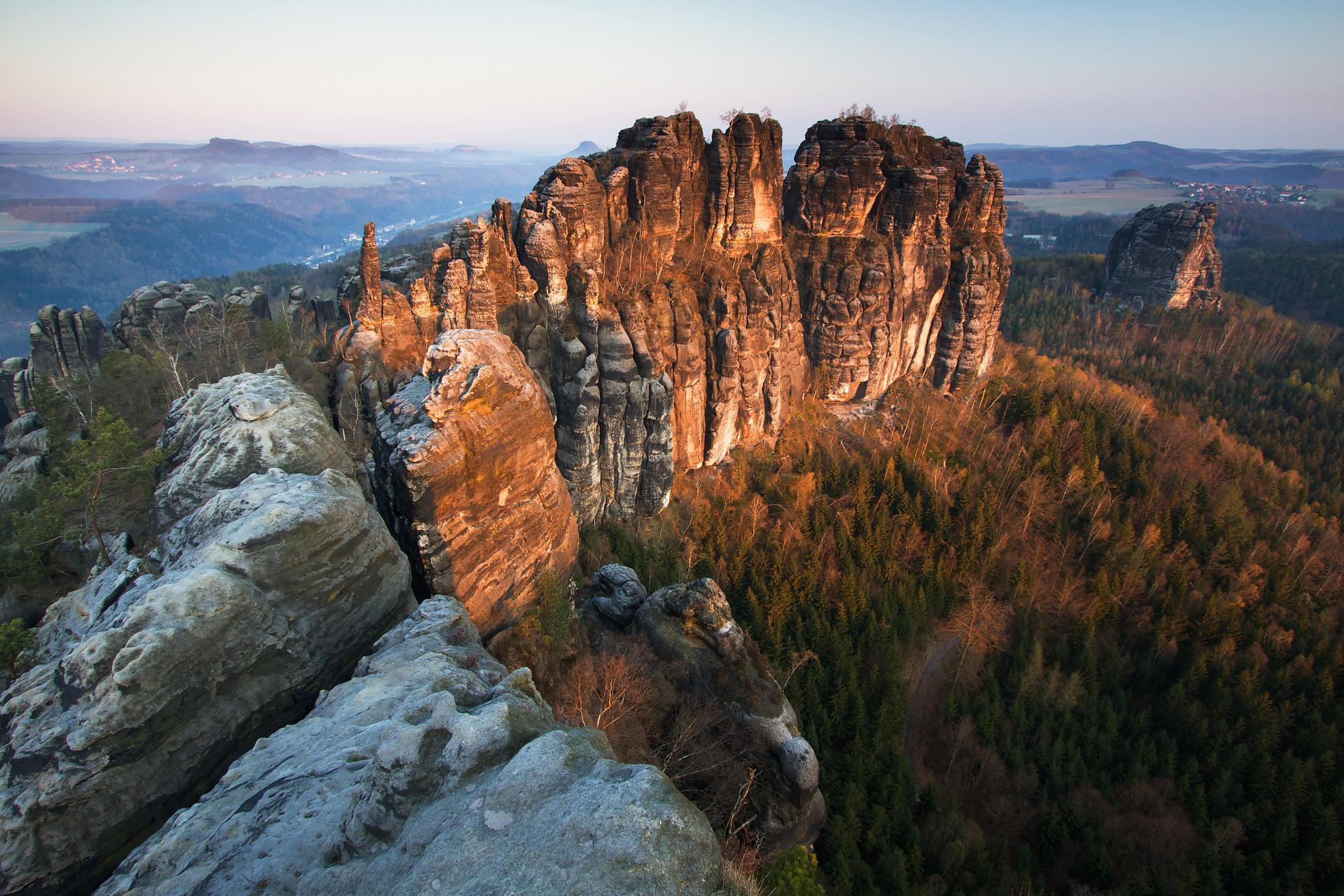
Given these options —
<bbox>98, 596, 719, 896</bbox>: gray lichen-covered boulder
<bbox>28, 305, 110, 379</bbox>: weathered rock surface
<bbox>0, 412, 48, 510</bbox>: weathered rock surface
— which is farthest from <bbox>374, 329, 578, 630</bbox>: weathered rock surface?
<bbox>28, 305, 110, 379</bbox>: weathered rock surface

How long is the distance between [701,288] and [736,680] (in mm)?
28045

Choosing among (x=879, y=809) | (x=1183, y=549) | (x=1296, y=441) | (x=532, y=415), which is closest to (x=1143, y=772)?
(x=879, y=809)

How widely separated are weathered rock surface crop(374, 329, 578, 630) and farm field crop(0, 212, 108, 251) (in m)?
189

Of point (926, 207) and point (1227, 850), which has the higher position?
point (926, 207)

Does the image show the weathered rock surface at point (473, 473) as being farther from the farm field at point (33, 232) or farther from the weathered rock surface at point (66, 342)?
the farm field at point (33, 232)

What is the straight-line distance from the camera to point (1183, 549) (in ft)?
121

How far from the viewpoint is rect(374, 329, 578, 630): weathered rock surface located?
19.2 metres

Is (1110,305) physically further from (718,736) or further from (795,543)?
(718,736)

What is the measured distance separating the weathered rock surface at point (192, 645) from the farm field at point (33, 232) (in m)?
190

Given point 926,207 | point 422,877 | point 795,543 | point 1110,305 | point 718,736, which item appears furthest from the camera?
point 1110,305

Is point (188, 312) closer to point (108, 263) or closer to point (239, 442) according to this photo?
point (239, 442)

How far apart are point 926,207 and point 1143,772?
128 feet

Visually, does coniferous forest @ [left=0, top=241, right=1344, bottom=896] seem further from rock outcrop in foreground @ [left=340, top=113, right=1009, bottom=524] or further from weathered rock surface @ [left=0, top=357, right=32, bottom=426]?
weathered rock surface @ [left=0, top=357, right=32, bottom=426]

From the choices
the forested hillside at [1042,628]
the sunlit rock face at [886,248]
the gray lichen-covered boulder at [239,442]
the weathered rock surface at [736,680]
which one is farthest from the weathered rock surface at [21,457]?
the sunlit rock face at [886,248]
